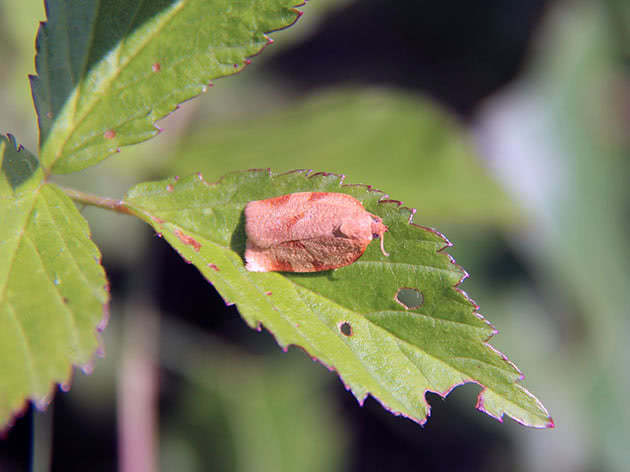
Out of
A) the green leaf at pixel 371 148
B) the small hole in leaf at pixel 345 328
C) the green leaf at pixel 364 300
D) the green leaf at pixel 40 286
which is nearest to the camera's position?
the green leaf at pixel 40 286

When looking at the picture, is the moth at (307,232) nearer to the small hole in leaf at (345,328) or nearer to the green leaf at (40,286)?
the small hole in leaf at (345,328)

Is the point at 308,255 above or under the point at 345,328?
above

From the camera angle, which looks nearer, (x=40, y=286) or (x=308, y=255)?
(x=40, y=286)

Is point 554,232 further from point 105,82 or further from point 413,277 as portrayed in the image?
point 105,82

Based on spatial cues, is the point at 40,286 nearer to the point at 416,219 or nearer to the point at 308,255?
the point at 308,255

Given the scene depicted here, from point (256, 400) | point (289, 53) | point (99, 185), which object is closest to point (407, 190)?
point (256, 400)

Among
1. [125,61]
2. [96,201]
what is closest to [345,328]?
[96,201]

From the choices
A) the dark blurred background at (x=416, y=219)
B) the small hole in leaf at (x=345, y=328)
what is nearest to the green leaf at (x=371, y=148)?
the dark blurred background at (x=416, y=219)

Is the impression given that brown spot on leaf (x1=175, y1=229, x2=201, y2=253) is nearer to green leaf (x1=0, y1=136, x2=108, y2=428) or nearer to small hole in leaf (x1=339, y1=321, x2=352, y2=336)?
green leaf (x1=0, y1=136, x2=108, y2=428)
